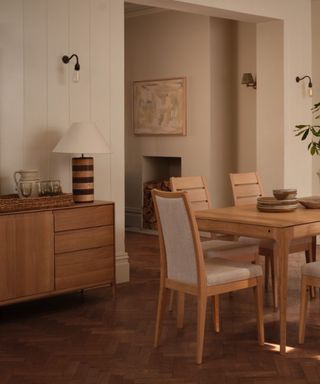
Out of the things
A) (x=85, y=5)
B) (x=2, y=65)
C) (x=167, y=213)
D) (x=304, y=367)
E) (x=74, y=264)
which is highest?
(x=85, y=5)

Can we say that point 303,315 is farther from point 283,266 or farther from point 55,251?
point 55,251

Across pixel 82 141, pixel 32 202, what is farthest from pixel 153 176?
pixel 32 202

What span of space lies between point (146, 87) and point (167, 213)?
4976mm

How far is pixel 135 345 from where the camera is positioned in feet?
13.3

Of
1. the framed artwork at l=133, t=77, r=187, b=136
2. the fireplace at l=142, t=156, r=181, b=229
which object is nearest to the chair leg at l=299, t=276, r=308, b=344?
the framed artwork at l=133, t=77, r=187, b=136

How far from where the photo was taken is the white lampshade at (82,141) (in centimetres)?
499

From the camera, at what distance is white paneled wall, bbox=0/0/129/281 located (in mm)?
5051

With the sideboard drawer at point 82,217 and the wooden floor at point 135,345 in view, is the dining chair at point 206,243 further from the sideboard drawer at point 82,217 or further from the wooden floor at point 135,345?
the sideboard drawer at point 82,217

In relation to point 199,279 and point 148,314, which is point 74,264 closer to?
point 148,314

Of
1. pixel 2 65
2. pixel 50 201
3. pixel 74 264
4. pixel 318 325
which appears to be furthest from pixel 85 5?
pixel 318 325

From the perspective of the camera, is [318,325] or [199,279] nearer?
[199,279]

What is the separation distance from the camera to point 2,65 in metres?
5.00

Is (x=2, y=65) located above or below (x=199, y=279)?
above

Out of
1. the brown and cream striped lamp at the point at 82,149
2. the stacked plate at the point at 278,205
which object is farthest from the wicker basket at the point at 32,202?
the stacked plate at the point at 278,205
